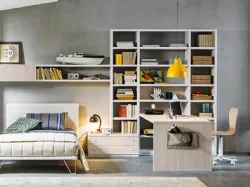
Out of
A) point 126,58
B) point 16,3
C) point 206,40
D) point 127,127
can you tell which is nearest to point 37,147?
point 127,127

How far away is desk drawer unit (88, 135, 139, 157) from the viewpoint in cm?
764

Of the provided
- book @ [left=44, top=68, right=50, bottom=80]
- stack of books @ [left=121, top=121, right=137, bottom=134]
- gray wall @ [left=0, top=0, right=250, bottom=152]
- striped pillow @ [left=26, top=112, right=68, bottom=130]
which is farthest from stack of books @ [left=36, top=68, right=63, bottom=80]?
stack of books @ [left=121, top=121, right=137, bottom=134]

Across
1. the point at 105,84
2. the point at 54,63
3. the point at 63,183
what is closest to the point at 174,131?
the point at 63,183

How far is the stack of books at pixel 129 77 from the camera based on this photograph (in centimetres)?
784

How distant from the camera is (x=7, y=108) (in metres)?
7.85

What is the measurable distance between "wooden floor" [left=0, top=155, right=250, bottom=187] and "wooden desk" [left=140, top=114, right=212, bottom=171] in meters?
0.14

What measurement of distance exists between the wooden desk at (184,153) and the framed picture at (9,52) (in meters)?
2.97

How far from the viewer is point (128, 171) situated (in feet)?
21.0

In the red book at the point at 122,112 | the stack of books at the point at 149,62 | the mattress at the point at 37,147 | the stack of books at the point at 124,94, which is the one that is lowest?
the mattress at the point at 37,147

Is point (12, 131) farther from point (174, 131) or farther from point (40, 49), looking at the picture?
point (174, 131)

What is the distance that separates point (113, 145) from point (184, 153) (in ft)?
5.47

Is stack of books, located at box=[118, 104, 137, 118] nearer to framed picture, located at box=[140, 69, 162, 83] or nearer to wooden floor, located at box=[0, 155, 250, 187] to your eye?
framed picture, located at box=[140, 69, 162, 83]

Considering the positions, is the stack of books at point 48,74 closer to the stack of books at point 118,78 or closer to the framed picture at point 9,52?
the framed picture at point 9,52

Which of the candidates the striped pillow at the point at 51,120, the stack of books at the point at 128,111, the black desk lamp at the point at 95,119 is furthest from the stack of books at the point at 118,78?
the striped pillow at the point at 51,120
